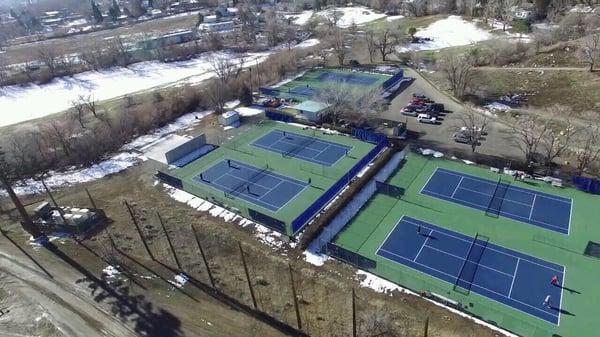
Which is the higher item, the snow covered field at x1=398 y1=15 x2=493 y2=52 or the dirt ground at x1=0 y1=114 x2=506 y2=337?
the snow covered field at x1=398 y1=15 x2=493 y2=52

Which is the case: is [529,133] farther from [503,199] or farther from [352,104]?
[352,104]

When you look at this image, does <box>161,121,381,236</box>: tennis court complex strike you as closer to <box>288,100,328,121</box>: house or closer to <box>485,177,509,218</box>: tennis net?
<box>288,100,328,121</box>: house

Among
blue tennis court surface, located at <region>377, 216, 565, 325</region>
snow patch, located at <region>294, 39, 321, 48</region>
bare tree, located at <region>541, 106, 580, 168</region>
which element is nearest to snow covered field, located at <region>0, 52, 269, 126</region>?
snow patch, located at <region>294, 39, 321, 48</region>

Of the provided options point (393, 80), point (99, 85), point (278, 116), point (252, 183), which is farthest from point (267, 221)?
point (99, 85)

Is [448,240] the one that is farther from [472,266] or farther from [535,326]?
[535,326]

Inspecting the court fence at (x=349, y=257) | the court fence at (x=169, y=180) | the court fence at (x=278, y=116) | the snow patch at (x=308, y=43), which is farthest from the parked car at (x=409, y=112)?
the snow patch at (x=308, y=43)
